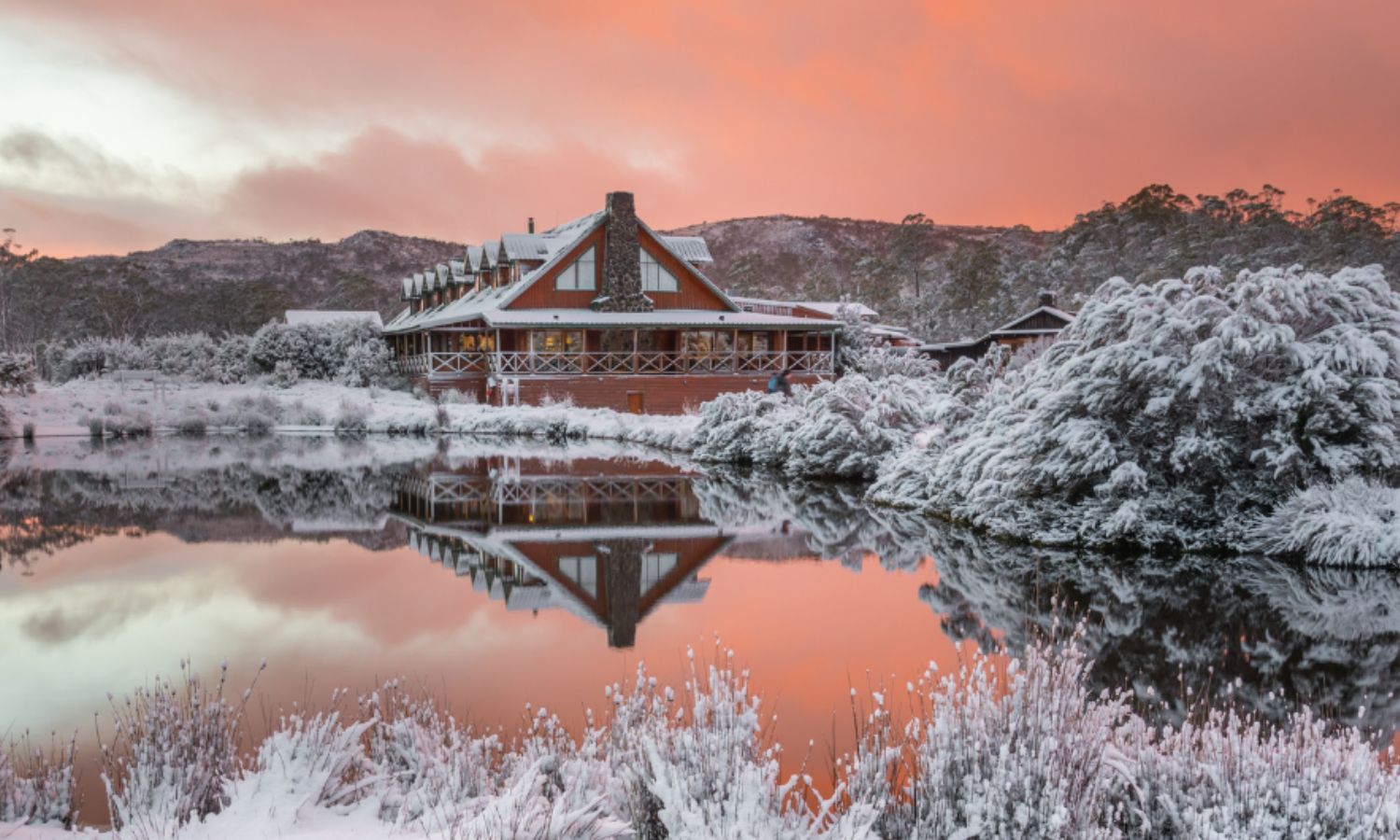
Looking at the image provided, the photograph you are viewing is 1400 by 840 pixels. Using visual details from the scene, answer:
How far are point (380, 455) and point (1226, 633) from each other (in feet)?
73.7

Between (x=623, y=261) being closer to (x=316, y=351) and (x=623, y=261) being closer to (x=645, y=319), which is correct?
(x=645, y=319)

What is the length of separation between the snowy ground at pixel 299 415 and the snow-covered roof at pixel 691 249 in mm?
13756

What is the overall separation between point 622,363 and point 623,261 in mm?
4449

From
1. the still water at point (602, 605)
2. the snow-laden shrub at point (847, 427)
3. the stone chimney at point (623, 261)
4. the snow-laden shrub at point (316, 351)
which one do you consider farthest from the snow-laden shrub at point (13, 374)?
the snow-laden shrub at point (847, 427)

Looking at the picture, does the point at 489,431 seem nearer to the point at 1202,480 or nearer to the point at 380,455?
the point at 380,455

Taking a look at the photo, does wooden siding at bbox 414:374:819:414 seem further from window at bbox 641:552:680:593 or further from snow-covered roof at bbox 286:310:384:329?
window at bbox 641:552:680:593

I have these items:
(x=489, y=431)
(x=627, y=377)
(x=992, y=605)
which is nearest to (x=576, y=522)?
(x=992, y=605)

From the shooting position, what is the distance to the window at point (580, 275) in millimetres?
41562

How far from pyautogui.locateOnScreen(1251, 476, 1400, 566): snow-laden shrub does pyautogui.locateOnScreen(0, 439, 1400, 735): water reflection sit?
387 mm

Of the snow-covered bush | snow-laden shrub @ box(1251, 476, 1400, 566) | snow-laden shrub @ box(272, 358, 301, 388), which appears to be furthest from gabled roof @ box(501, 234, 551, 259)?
snow-laden shrub @ box(1251, 476, 1400, 566)

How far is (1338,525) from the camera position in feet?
38.6

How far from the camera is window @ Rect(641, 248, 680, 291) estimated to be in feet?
139

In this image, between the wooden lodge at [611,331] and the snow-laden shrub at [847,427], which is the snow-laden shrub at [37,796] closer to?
the snow-laden shrub at [847,427]

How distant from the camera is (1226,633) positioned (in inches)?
347
